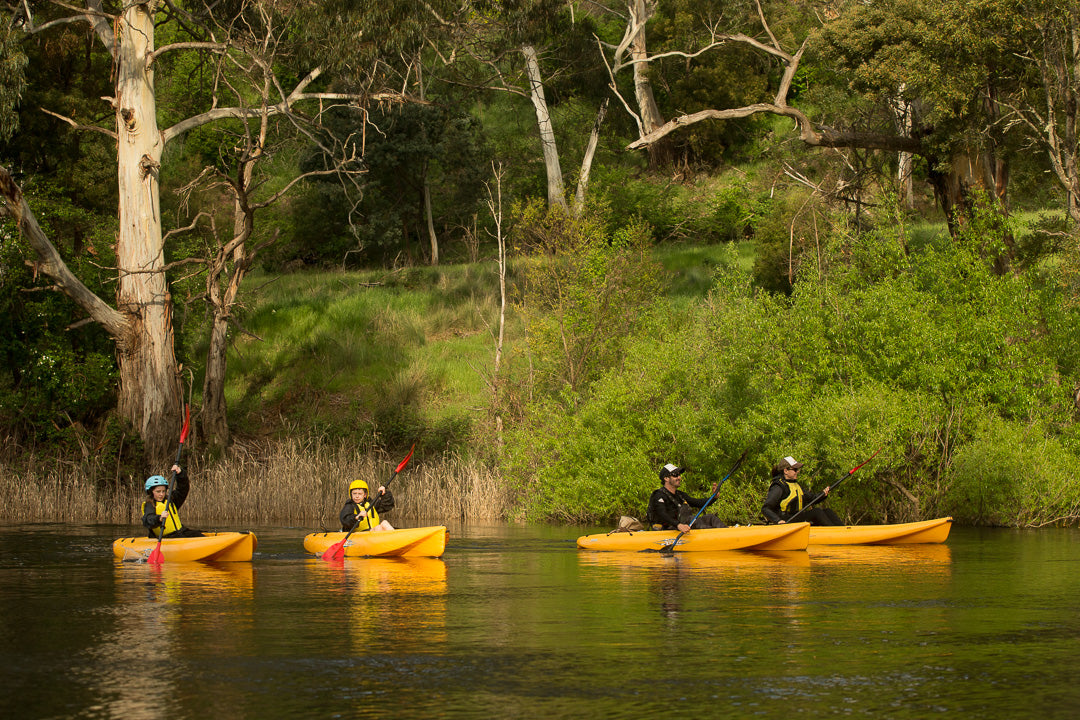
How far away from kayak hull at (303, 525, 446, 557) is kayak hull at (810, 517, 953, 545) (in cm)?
529

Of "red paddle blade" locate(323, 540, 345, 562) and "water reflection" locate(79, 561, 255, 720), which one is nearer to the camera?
"water reflection" locate(79, 561, 255, 720)

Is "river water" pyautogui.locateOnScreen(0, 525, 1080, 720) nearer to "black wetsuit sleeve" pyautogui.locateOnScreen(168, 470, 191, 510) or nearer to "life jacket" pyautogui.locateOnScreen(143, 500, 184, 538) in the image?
"life jacket" pyautogui.locateOnScreen(143, 500, 184, 538)

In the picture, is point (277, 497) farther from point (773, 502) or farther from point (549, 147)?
point (549, 147)

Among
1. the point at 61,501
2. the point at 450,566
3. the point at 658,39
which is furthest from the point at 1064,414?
the point at 658,39

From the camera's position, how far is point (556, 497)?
21.5m

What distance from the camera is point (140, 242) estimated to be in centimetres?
2619

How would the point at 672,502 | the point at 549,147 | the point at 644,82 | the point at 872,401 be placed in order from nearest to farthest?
1. the point at 672,502
2. the point at 872,401
3. the point at 644,82
4. the point at 549,147

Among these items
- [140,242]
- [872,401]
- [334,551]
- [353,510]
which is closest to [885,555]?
[872,401]

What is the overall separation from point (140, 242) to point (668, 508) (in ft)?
48.7

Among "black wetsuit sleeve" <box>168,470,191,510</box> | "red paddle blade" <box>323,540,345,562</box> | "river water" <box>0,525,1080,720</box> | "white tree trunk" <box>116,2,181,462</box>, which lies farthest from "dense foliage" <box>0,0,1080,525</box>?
"black wetsuit sleeve" <box>168,470,191,510</box>

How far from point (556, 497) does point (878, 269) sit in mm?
6923

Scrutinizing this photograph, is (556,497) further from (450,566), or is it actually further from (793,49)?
(793,49)

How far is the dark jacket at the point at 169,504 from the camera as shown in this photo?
1518 cm

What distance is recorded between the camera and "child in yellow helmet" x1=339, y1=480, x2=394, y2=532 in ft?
52.2
